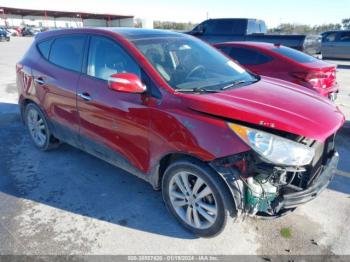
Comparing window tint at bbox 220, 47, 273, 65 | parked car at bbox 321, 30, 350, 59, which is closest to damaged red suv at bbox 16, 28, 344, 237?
window tint at bbox 220, 47, 273, 65

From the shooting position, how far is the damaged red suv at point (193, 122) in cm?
237

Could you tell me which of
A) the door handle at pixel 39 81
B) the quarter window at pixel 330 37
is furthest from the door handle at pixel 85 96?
the quarter window at pixel 330 37

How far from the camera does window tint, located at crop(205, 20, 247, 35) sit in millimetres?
12344

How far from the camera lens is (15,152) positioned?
457cm

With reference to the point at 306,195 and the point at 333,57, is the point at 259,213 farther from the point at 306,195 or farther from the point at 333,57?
the point at 333,57

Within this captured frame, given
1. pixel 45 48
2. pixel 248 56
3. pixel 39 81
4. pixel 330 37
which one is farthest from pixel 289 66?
pixel 330 37

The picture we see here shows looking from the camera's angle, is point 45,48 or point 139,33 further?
point 45,48

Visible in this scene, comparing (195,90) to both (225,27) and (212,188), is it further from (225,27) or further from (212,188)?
(225,27)

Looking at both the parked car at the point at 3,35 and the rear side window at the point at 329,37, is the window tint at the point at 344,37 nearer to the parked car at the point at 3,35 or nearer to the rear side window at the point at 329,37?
the rear side window at the point at 329,37

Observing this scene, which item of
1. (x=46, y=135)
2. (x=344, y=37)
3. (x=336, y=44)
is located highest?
(x=344, y=37)

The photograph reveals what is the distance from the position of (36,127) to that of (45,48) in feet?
3.90

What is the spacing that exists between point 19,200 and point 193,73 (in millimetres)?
2346

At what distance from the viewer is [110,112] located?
3137mm

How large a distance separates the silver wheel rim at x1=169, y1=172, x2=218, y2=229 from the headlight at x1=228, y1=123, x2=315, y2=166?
55 cm
